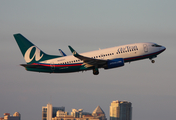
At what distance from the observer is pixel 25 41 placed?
226 feet

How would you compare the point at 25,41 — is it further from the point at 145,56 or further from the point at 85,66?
the point at 145,56

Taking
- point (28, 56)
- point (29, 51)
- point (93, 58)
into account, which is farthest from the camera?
point (29, 51)

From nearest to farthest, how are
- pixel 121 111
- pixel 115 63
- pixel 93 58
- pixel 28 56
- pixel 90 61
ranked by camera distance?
pixel 90 61
pixel 115 63
pixel 93 58
pixel 28 56
pixel 121 111

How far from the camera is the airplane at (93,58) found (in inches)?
2557

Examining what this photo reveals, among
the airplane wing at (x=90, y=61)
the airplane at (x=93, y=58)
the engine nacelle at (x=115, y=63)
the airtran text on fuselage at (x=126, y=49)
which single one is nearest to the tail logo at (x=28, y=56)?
the airplane at (x=93, y=58)

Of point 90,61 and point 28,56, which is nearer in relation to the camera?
point 90,61

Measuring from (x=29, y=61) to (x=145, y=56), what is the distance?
24.1 metres

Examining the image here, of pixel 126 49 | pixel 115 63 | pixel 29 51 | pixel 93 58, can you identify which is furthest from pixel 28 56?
pixel 126 49

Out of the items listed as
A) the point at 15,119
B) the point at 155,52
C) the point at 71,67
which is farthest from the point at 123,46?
the point at 15,119

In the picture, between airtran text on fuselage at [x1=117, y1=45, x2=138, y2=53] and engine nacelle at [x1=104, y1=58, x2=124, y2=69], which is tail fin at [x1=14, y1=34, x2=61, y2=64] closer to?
engine nacelle at [x1=104, y1=58, x2=124, y2=69]

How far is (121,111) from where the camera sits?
169125mm

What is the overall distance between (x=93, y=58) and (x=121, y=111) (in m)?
109

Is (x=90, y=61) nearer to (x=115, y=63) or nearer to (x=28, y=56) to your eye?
(x=115, y=63)

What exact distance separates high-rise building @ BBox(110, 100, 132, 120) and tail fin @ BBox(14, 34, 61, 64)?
10821 cm
